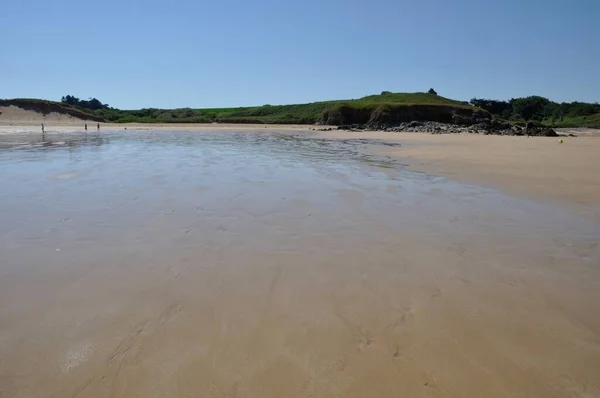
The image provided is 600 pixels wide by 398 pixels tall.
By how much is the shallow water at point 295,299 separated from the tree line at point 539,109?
281ft

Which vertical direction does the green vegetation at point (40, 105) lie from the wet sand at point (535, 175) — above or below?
above

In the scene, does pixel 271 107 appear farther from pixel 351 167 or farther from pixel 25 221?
pixel 25 221

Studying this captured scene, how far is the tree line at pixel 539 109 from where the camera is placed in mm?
81706

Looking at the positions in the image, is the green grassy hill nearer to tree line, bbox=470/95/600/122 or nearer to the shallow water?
tree line, bbox=470/95/600/122

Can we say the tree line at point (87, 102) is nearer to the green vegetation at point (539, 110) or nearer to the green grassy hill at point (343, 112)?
the green grassy hill at point (343, 112)

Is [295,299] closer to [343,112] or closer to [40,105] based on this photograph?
[343,112]

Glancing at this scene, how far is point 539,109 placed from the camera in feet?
292

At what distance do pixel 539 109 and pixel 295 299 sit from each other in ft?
337

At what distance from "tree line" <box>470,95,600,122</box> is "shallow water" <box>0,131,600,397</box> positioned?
85.7m

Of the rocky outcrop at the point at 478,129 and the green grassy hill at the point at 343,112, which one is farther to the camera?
the green grassy hill at the point at 343,112

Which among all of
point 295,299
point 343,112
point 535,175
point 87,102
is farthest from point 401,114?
point 87,102

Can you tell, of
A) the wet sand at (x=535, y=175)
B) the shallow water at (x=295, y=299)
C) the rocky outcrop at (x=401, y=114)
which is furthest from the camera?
the rocky outcrop at (x=401, y=114)

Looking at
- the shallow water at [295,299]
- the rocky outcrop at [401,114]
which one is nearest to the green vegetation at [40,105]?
the rocky outcrop at [401,114]

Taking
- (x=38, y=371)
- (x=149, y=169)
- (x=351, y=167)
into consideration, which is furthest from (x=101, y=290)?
(x=351, y=167)
